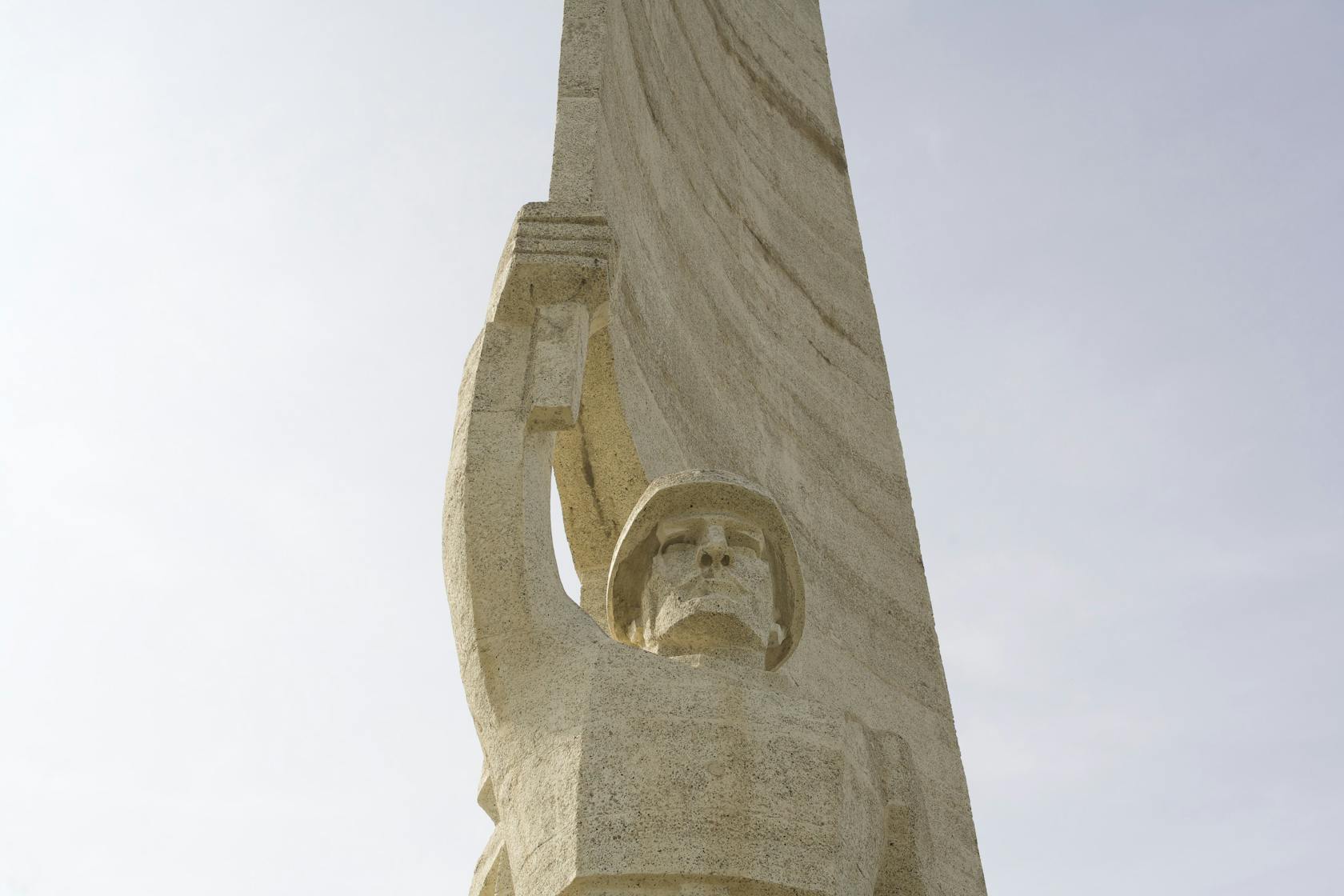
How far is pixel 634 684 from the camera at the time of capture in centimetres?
376

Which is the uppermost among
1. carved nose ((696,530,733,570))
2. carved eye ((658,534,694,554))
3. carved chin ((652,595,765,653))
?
carved eye ((658,534,694,554))

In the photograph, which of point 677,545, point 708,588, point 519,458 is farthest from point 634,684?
point 519,458

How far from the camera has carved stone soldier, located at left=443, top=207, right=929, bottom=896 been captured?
11.5ft

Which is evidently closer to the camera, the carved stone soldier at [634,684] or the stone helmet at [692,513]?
the carved stone soldier at [634,684]

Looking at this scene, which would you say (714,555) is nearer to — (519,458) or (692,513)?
(692,513)

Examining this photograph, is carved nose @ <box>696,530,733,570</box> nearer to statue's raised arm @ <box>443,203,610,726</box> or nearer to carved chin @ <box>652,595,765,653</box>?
carved chin @ <box>652,595,765,653</box>

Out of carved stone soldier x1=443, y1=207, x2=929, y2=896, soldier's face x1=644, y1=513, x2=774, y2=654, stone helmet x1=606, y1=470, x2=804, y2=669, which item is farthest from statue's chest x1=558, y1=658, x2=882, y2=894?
stone helmet x1=606, y1=470, x2=804, y2=669

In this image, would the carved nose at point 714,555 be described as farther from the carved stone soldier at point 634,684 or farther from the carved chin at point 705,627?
the carved chin at point 705,627

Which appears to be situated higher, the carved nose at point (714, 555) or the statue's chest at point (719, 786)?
the carved nose at point (714, 555)

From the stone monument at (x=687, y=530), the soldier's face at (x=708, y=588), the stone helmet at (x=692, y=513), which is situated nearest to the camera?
the stone monument at (x=687, y=530)

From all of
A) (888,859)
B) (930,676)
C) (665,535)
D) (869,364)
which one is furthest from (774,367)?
(888,859)

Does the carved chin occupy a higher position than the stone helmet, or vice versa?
the stone helmet

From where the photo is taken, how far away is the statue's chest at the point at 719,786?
3461 millimetres

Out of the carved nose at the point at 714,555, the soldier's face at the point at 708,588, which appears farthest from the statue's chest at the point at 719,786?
the carved nose at the point at 714,555
